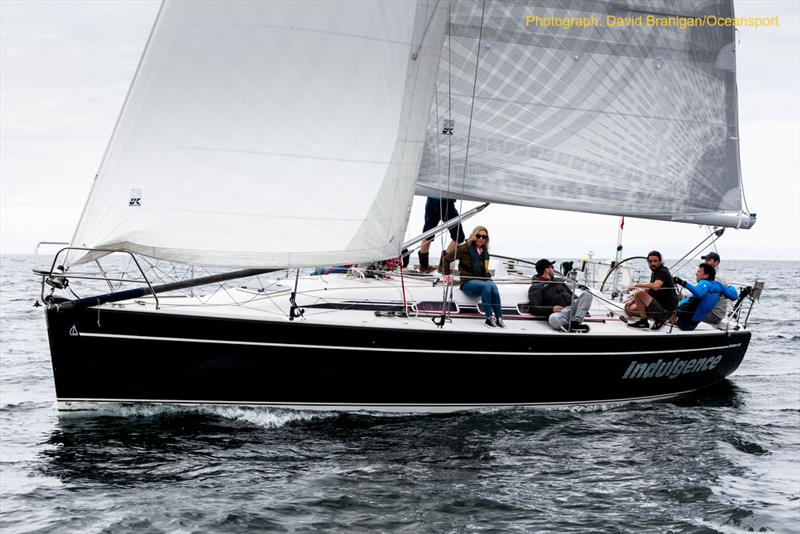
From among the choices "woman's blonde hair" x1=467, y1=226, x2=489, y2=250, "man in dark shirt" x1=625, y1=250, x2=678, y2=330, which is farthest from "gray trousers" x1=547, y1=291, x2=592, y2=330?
"woman's blonde hair" x1=467, y1=226, x2=489, y2=250

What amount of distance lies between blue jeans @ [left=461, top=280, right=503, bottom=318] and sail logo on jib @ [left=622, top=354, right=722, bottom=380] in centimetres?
212

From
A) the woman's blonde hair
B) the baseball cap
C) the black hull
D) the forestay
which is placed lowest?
the black hull

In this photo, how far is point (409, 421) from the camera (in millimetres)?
9844

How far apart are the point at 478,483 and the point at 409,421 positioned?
2.13 m

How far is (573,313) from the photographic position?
35.0 feet

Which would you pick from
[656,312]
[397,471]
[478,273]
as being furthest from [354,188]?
[656,312]

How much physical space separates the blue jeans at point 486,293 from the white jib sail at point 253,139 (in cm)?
177

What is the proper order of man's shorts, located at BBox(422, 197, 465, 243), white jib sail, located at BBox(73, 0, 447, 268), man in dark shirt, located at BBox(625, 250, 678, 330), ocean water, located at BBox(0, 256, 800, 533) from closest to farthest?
ocean water, located at BBox(0, 256, 800, 533) → white jib sail, located at BBox(73, 0, 447, 268) → man in dark shirt, located at BBox(625, 250, 678, 330) → man's shorts, located at BBox(422, 197, 465, 243)

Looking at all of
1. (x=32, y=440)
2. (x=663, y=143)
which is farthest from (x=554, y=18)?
(x=32, y=440)

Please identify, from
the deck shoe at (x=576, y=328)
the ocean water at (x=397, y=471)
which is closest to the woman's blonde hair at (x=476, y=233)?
the deck shoe at (x=576, y=328)

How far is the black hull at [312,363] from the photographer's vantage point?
357 inches

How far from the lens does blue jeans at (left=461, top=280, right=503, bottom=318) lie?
1039 cm

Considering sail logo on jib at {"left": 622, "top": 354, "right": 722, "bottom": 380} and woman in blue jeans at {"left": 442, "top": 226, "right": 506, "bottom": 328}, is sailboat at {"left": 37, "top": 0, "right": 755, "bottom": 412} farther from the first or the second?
woman in blue jeans at {"left": 442, "top": 226, "right": 506, "bottom": 328}

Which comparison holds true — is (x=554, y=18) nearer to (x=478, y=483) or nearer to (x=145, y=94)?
(x=145, y=94)
